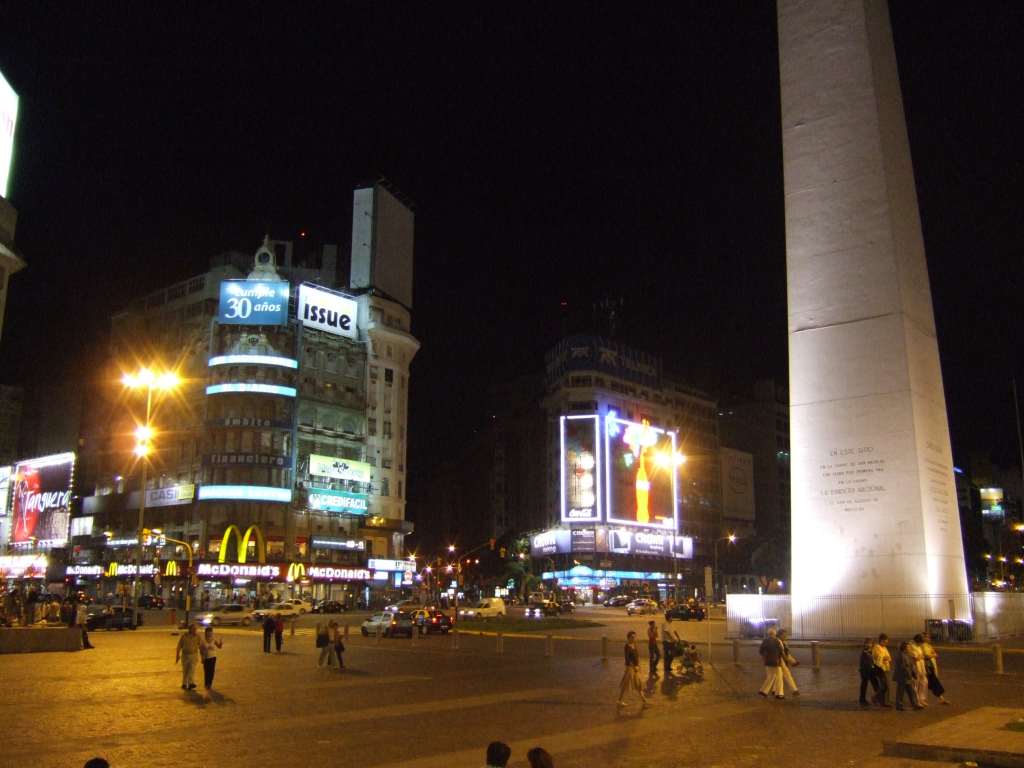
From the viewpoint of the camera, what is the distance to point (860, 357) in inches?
1113

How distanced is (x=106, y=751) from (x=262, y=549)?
234 feet

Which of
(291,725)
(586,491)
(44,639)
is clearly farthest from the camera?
(586,491)

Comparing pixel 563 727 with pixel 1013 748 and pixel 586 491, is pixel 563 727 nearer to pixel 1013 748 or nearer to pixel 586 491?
pixel 1013 748

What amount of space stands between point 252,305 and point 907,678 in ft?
249

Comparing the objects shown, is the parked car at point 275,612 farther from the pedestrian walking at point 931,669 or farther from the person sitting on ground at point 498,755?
the person sitting on ground at point 498,755

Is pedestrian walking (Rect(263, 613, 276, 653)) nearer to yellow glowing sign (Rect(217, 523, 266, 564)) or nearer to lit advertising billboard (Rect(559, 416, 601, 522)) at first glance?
yellow glowing sign (Rect(217, 523, 266, 564))

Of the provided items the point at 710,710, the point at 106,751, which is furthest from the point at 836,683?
the point at 106,751

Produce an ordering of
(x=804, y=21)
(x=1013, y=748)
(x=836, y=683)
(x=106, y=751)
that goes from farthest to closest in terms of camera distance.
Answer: (x=804, y=21) < (x=836, y=683) < (x=106, y=751) < (x=1013, y=748)

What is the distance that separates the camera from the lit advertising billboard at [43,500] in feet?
292

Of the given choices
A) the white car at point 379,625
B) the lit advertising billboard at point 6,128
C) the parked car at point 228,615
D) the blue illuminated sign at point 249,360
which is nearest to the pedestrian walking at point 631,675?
the white car at point 379,625

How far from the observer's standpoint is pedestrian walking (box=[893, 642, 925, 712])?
15.8 metres

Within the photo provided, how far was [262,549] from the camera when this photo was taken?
80062 mm

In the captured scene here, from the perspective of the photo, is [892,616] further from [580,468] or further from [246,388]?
[580,468]

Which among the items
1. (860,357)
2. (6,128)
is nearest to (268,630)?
(860,357)
